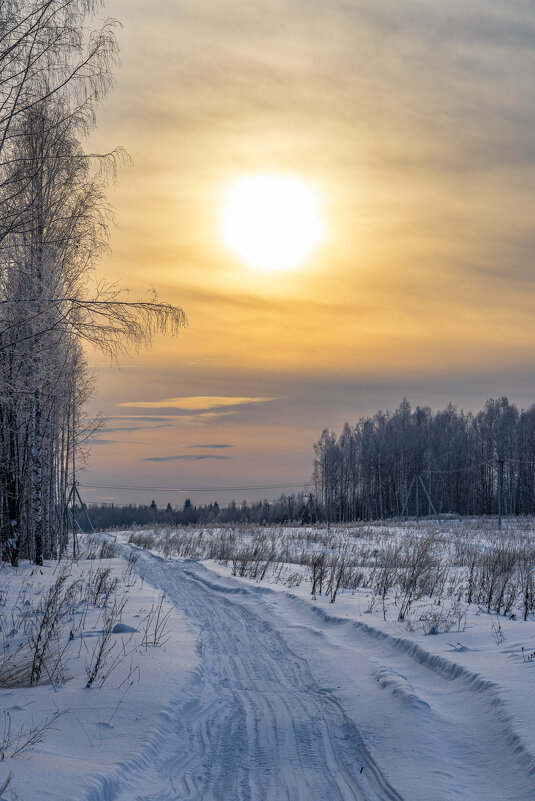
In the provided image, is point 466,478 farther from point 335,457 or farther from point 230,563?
point 230,563

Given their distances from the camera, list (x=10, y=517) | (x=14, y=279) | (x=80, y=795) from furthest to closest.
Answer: (x=10, y=517) < (x=14, y=279) < (x=80, y=795)

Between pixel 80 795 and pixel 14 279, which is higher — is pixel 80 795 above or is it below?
below

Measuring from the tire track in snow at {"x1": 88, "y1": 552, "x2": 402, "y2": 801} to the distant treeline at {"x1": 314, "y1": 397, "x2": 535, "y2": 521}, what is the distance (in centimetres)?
7120

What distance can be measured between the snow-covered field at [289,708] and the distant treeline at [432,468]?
69.2 m

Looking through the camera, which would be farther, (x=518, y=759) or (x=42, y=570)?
(x=42, y=570)

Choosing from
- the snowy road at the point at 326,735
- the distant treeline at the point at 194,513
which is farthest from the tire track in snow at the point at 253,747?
the distant treeline at the point at 194,513

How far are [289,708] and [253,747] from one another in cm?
81

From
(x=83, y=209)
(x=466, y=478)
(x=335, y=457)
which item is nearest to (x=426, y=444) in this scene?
(x=466, y=478)

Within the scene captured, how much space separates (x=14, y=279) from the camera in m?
8.70

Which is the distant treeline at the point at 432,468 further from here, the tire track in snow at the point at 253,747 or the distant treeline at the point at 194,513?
the tire track in snow at the point at 253,747

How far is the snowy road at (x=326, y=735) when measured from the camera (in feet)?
11.7

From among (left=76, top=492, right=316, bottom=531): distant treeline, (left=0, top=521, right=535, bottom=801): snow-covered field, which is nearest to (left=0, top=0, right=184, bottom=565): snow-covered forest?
(left=0, top=521, right=535, bottom=801): snow-covered field

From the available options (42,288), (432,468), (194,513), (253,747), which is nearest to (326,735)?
(253,747)

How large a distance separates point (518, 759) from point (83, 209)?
12.5m
